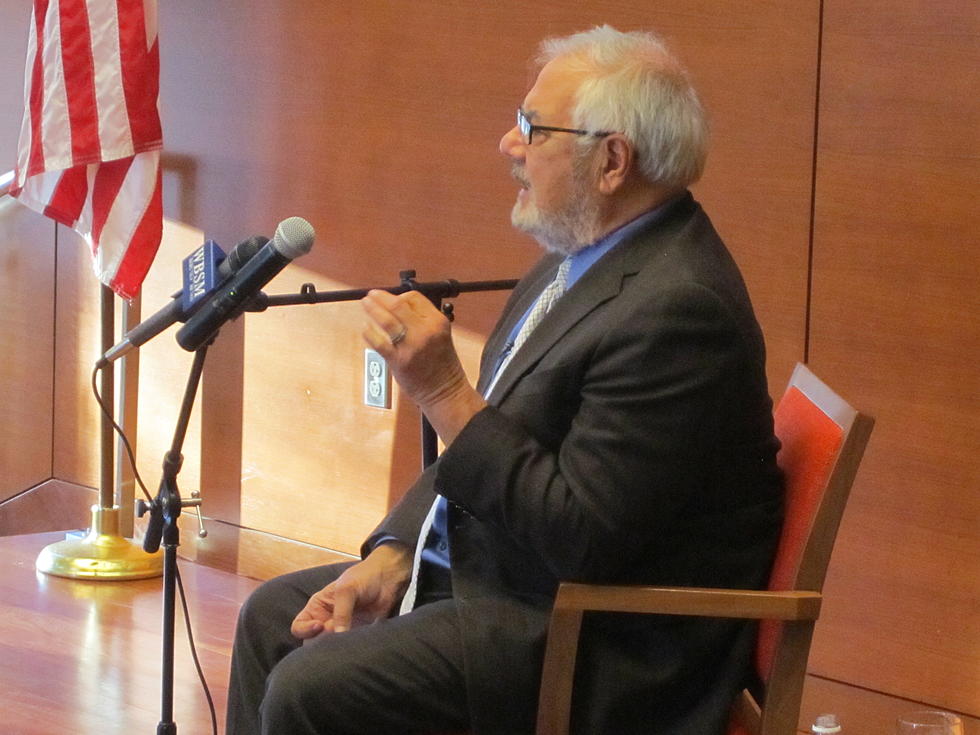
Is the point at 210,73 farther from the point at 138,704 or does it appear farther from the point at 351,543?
the point at 138,704

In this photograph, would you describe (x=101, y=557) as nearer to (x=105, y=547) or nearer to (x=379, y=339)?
(x=105, y=547)

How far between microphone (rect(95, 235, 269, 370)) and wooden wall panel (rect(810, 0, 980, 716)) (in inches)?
49.8

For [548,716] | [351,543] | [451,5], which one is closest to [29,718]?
[351,543]

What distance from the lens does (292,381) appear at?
3.85 metres

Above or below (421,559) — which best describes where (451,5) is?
above

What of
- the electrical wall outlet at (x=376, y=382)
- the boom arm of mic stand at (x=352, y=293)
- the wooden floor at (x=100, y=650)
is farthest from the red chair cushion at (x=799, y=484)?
the electrical wall outlet at (x=376, y=382)

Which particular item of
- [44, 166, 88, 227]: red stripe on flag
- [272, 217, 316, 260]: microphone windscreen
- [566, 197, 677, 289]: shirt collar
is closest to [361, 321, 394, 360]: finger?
Result: [272, 217, 316, 260]: microphone windscreen

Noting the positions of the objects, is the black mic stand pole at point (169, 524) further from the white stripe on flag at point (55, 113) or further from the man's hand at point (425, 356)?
the white stripe on flag at point (55, 113)

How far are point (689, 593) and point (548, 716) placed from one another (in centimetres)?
23

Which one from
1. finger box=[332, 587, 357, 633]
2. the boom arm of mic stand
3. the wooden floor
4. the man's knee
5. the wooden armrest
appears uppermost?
the boom arm of mic stand

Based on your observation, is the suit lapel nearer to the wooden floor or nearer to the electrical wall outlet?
the wooden floor

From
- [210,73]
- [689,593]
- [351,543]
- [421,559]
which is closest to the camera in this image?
[689,593]

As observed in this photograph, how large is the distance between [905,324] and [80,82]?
2.22m

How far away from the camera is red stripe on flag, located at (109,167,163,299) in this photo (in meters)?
3.62
